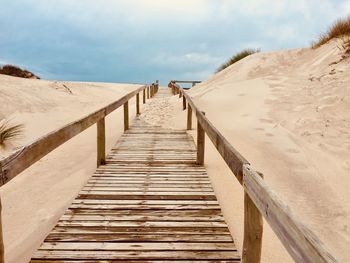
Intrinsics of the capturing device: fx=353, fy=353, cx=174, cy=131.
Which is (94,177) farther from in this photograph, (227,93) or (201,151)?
(227,93)

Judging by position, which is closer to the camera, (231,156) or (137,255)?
(231,156)

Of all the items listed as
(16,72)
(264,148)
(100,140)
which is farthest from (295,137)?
(16,72)

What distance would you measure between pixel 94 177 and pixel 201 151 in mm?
1795

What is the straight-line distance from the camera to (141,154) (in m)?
6.57

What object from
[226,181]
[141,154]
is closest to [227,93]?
[141,154]

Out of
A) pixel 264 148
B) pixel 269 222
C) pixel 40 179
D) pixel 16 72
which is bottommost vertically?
pixel 40 179

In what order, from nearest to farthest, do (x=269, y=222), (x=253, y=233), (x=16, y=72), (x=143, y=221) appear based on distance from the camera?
(x=269, y=222)
(x=253, y=233)
(x=143, y=221)
(x=16, y=72)

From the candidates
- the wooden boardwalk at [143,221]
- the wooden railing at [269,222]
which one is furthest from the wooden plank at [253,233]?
the wooden boardwalk at [143,221]

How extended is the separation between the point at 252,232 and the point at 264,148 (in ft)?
15.4

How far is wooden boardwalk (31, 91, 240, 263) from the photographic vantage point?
9.69 feet

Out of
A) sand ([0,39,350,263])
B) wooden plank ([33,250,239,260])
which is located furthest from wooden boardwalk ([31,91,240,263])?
sand ([0,39,350,263])

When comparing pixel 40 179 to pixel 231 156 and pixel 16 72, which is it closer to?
pixel 231 156

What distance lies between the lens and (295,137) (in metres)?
7.13

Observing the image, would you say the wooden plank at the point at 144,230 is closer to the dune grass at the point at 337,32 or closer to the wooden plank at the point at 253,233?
the wooden plank at the point at 253,233
